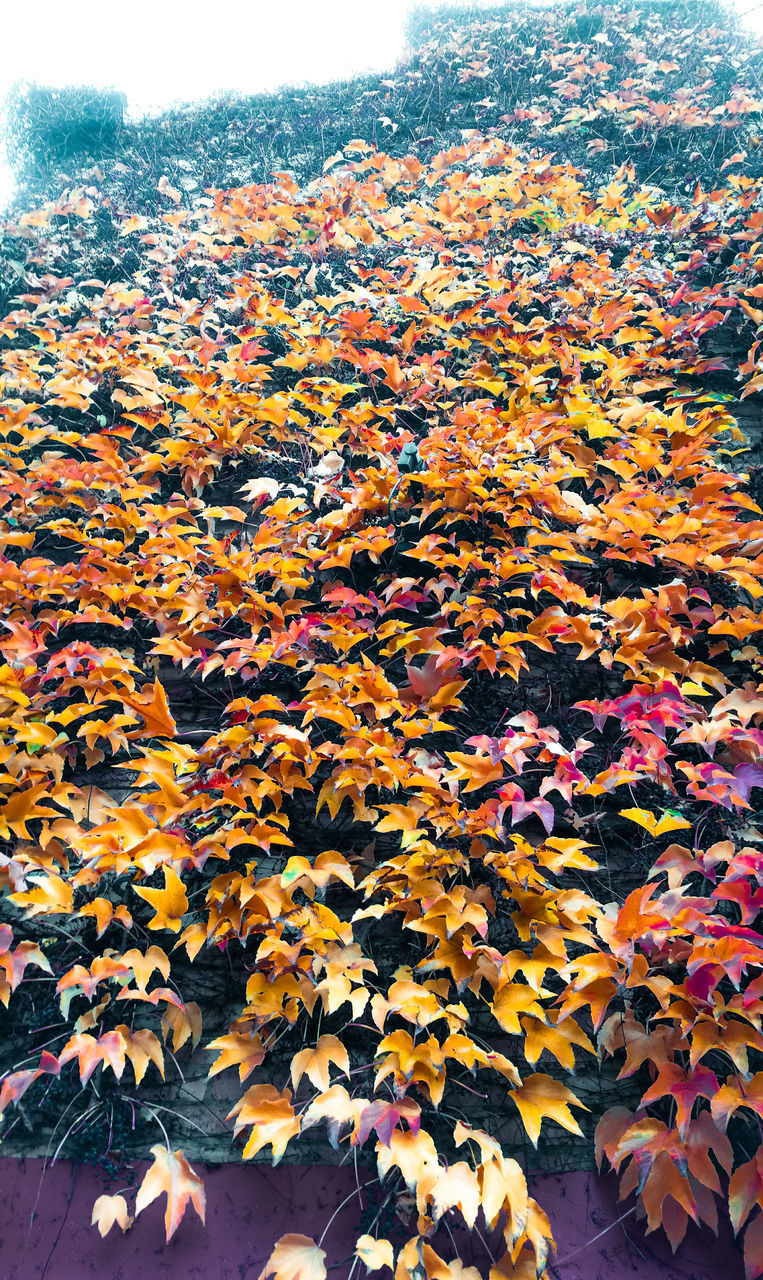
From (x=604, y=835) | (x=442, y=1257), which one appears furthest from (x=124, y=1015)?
(x=604, y=835)

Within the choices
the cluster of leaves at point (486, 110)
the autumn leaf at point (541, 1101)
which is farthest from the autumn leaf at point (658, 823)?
the cluster of leaves at point (486, 110)

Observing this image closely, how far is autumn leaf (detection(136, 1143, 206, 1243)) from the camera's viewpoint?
1.24m

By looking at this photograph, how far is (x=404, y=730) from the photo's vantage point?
1.77 metres

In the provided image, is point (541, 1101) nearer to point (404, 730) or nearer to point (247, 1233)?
point (247, 1233)

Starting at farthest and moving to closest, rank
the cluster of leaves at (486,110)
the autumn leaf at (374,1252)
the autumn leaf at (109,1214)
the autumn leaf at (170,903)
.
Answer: the cluster of leaves at (486,110) < the autumn leaf at (170,903) < the autumn leaf at (109,1214) < the autumn leaf at (374,1252)

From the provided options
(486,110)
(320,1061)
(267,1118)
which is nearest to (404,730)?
(320,1061)

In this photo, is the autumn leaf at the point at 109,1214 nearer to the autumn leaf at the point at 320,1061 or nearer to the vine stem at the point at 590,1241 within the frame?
the autumn leaf at the point at 320,1061

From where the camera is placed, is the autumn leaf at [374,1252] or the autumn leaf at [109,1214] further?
the autumn leaf at [109,1214]

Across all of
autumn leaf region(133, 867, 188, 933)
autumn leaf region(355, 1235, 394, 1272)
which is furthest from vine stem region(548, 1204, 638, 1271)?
autumn leaf region(133, 867, 188, 933)

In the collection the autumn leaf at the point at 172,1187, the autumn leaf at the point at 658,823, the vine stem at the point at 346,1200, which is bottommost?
the vine stem at the point at 346,1200

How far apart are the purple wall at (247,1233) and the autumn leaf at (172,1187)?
0.06m

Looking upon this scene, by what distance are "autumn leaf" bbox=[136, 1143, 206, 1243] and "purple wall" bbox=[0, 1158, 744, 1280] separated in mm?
60

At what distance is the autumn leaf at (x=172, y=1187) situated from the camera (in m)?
1.24

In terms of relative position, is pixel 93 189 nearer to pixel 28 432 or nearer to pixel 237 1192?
pixel 28 432
